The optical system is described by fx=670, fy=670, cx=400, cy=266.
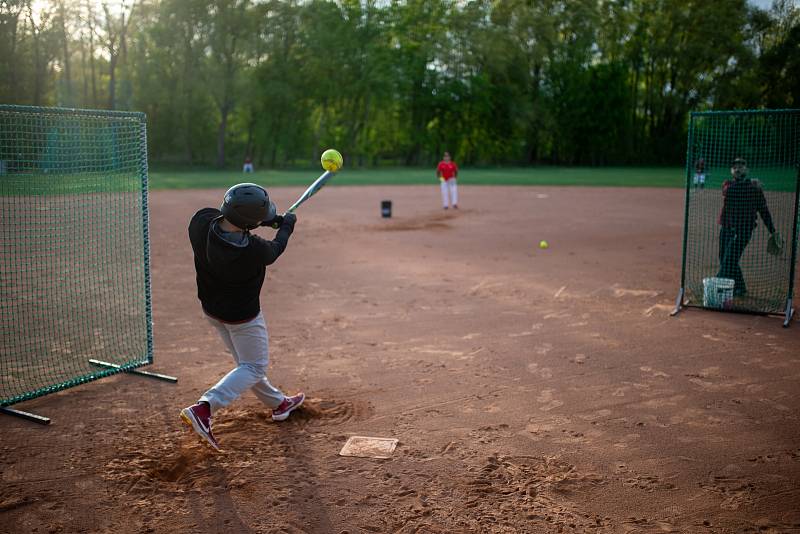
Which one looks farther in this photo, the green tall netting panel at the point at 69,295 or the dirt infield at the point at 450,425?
the green tall netting panel at the point at 69,295

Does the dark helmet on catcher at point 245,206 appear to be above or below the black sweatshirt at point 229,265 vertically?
above

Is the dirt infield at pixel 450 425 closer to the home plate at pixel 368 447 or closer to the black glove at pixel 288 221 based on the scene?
the home plate at pixel 368 447

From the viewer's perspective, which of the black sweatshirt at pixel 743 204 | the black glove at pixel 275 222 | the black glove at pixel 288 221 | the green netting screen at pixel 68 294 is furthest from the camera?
the black sweatshirt at pixel 743 204

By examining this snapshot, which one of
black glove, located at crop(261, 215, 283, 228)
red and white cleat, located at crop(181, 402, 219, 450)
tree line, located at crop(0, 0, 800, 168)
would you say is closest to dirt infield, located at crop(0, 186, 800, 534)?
red and white cleat, located at crop(181, 402, 219, 450)

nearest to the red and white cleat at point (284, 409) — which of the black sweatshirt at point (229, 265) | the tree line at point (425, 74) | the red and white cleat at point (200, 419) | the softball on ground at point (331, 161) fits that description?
the red and white cleat at point (200, 419)

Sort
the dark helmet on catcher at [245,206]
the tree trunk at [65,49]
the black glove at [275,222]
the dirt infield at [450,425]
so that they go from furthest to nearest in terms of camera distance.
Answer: the tree trunk at [65,49]
the black glove at [275,222]
the dark helmet on catcher at [245,206]
the dirt infield at [450,425]

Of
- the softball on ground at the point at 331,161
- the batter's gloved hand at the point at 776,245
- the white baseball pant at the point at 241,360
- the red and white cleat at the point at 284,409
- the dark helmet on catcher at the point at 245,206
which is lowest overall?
the red and white cleat at the point at 284,409

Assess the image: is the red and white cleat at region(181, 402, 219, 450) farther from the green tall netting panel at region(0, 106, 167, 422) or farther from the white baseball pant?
the green tall netting panel at region(0, 106, 167, 422)

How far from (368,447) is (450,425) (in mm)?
864

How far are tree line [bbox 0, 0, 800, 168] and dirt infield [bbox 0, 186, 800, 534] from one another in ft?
180

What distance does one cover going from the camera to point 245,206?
5.16 metres

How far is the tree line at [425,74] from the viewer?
61.9 meters

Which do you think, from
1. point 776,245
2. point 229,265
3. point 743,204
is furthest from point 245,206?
point 776,245

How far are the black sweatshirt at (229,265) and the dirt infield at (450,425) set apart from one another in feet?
4.10
